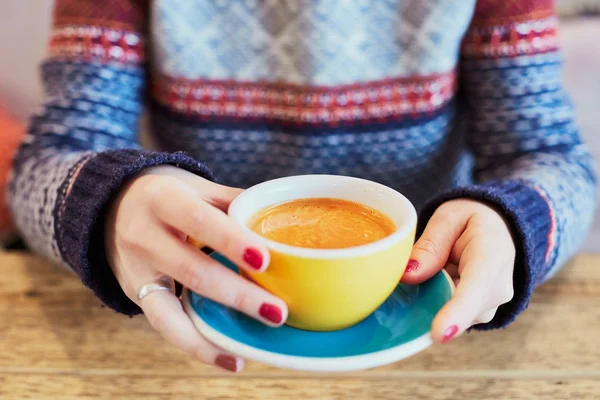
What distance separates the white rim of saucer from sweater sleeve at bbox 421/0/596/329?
11.4 inches

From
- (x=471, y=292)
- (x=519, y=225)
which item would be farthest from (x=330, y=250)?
(x=519, y=225)

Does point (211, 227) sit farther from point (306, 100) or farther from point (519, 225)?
point (306, 100)

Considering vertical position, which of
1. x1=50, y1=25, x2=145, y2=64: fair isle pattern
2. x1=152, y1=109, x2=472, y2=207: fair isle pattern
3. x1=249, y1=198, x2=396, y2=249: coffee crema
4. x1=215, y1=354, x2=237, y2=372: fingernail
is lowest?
x1=152, y1=109, x2=472, y2=207: fair isle pattern

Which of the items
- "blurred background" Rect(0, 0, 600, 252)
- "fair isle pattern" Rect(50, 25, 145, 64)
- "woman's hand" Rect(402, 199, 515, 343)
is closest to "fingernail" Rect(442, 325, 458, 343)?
"woman's hand" Rect(402, 199, 515, 343)

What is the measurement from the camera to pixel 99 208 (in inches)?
18.1

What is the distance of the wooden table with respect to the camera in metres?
0.49

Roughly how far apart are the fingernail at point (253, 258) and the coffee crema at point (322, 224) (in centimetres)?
4

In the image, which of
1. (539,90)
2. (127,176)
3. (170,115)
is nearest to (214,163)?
(170,115)

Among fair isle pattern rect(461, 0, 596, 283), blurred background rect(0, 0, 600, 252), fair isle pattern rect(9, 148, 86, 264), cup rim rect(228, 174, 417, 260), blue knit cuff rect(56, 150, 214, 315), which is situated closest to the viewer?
cup rim rect(228, 174, 417, 260)

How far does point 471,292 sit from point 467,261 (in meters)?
0.04

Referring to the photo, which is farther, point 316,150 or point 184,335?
point 316,150

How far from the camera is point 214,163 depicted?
78 centimetres

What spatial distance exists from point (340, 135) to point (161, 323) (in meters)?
0.41

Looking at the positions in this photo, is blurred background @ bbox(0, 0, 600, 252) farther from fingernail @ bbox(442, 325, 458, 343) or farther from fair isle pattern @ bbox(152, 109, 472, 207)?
fingernail @ bbox(442, 325, 458, 343)
